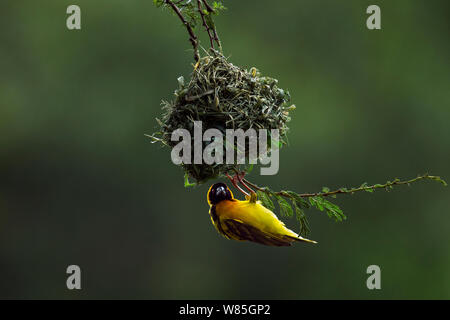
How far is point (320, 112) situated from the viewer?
7.49 meters

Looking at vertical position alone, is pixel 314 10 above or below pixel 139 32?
above

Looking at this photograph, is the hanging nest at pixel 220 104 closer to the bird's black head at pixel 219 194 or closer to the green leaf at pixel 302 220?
the bird's black head at pixel 219 194

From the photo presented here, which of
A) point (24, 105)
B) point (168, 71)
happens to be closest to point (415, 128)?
point (168, 71)

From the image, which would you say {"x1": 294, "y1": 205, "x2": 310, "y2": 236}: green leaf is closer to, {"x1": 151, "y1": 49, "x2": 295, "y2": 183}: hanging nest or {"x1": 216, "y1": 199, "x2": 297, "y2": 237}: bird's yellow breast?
{"x1": 216, "y1": 199, "x2": 297, "y2": 237}: bird's yellow breast

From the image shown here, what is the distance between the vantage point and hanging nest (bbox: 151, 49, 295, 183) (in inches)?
84.5

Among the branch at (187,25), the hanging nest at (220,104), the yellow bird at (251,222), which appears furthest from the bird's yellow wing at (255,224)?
the branch at (187,25)

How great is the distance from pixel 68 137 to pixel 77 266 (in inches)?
64.6

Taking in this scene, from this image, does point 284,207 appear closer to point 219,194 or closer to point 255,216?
point 255,216

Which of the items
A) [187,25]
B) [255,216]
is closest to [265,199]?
[255,216]

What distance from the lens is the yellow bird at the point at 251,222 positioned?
2.16 metres

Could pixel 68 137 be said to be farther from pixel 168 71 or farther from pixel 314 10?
pixel 314 10

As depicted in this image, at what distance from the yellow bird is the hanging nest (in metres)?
0.14

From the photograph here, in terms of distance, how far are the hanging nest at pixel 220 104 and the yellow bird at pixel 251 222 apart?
14cm

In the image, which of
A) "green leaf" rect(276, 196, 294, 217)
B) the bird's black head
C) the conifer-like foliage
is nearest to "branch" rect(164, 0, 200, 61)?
the conifer-like foliage
